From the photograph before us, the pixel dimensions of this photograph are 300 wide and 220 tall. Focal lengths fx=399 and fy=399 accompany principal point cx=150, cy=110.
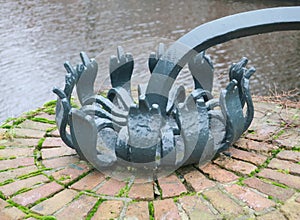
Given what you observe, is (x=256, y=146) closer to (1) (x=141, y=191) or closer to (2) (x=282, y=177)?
(2) (x=282, y=177)

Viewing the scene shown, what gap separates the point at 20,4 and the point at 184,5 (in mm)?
2492

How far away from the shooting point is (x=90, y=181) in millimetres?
1382

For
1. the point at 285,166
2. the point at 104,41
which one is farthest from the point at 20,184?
the point at 104,41

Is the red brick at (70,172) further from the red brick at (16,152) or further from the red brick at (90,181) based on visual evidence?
the red brick at (16,152)

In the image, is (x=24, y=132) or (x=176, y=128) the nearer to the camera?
(x=176, y=128)

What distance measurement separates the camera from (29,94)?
2896 millimetres

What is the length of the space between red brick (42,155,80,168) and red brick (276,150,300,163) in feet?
2.52

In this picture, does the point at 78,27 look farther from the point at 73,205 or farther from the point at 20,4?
the point at 73,205

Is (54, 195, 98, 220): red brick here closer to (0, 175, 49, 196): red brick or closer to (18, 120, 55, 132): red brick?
(0, 175, 49, 196): red brick

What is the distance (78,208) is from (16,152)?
488mm

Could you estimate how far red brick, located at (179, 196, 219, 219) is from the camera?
3.94 ft

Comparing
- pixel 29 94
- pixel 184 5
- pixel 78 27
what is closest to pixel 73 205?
pixel 29 94

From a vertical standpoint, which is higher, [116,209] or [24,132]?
[24,132]

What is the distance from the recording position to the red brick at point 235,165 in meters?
1.41
